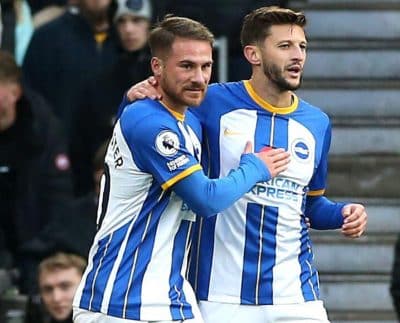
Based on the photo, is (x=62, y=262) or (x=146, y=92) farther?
(x=62, y=262)

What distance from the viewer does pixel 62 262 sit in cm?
1105

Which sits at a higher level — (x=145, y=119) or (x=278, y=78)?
(x=278, y=78)

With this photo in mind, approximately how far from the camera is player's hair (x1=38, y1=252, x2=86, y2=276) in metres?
11.0

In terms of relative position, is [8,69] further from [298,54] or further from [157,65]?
[157,65]

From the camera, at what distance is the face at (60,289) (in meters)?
11.0

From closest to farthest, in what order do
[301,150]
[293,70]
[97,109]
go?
[293,70]
[301,150]
[97,109]

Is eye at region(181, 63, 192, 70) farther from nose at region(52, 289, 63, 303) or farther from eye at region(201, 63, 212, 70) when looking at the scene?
nose at region(52, 289, 63, 303)

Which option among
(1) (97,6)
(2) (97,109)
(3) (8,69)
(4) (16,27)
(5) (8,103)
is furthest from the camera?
(4) (16,27)

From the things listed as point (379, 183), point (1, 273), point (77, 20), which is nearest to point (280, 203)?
point (1, 273)

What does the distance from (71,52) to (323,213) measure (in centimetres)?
466

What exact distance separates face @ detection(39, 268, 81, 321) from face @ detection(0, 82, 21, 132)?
1.34 m

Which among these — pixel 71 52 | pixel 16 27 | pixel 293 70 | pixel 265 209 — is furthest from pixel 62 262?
pixel 293 70

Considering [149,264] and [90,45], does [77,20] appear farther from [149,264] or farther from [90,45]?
[149,264]

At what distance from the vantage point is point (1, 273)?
1145 centimetres
